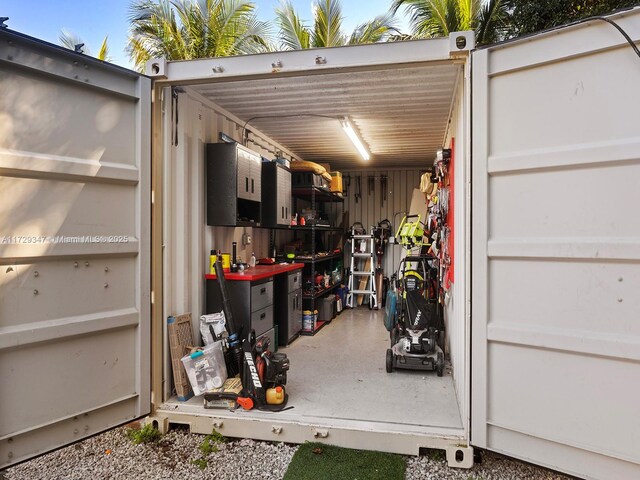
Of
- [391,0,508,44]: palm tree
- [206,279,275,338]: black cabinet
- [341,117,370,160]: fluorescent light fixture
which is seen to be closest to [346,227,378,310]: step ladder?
[341,117,370,160]: fluorescent light fixture

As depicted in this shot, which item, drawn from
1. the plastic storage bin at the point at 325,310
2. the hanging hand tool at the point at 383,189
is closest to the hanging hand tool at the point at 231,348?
the plastic storage bin at the point at 325,310

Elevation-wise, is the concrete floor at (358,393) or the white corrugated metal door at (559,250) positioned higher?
the white corrugated metal door at (559,250)

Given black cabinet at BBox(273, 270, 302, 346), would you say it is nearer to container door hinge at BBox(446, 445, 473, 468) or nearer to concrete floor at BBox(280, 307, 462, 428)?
concrete floor at BBox(280, 307, 462, 428)

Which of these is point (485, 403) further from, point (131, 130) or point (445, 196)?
point (131, 130)

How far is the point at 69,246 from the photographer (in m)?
2.43

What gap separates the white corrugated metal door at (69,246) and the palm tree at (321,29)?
771cm

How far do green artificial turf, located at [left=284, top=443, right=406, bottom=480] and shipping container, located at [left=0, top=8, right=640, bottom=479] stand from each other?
85 mm

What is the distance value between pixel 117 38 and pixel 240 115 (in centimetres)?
796

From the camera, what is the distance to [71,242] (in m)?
2.44

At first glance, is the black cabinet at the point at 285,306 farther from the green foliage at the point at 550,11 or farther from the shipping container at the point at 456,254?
the green foliage at the point at 550,11

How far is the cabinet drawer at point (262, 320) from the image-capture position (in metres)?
4.07

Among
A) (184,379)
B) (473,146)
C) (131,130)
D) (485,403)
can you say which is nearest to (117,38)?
(131,130)

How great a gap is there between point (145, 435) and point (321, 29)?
9.43 meters

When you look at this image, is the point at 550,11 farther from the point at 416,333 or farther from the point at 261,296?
the point at 261,296
